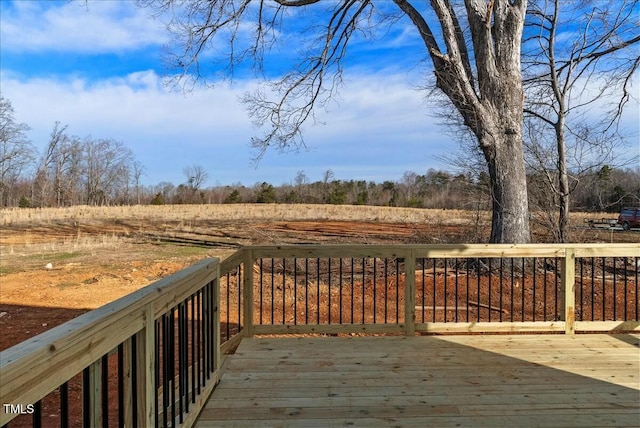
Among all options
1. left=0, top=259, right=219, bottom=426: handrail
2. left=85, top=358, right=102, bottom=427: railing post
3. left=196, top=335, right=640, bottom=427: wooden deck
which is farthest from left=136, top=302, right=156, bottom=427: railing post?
left=196, top=335, right=640, bottom=427: wooden deck

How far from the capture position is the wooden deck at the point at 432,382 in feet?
8.52

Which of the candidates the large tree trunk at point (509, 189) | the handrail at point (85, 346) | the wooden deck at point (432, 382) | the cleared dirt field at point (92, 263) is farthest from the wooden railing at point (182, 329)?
the cleared dirt field at point (92, 263)

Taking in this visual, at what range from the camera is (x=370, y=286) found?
7.75m

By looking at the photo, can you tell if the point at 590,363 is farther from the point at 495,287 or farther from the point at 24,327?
the point at 24,327

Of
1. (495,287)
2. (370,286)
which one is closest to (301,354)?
(370,286)

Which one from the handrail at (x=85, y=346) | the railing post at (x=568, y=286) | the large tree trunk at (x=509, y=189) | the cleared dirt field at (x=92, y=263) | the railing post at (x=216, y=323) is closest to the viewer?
the handrail at (x=85, y=346)

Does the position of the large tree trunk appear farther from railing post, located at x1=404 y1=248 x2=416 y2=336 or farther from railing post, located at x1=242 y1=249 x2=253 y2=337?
railing post, located at x1=242 y1=249 x2=253 y2=337

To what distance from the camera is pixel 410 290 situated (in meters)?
4.25

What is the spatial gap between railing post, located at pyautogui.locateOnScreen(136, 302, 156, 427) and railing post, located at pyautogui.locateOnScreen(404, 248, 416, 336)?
283 cm

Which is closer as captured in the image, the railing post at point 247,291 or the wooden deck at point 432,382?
the wooden deck at point 432,382

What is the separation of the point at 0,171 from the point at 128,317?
161ft

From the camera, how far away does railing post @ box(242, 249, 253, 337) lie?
13.5 feet

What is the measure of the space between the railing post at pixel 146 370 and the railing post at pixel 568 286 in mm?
4020

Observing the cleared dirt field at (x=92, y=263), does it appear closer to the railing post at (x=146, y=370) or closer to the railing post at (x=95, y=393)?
the railing post at (x=146, y=370)
